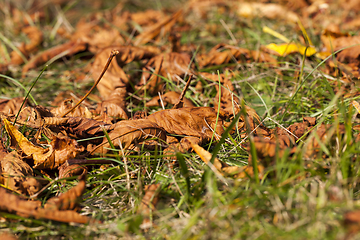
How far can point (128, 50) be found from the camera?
2.24 metres

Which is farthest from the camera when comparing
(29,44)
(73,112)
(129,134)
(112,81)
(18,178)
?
(29,44)

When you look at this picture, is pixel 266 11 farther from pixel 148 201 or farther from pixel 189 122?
pixel 148 201

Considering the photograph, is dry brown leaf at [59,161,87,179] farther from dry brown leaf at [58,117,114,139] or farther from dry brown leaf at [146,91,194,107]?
dry brown leaf at [146,91,194,107]

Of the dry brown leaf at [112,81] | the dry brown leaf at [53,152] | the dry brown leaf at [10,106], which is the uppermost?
the dry brown leaf at [112,81]

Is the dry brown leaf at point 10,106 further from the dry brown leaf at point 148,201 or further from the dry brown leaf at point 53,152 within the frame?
the dry brown leaf at point 148,201

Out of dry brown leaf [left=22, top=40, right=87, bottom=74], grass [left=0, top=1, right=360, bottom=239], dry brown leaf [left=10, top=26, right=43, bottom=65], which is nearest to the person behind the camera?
grass [left=0, top=1, right=360, bottom=239]

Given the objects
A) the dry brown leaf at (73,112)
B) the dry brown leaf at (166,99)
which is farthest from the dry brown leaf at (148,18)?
the dry brown leaf at (73,112)

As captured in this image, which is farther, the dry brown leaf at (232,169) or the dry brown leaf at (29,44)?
the dry brown leaf at (29,44)

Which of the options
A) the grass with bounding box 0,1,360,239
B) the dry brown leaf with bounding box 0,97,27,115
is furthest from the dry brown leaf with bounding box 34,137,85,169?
the dry brown leaf with bounding box 0,97,27,115

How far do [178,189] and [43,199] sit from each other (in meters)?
0.65

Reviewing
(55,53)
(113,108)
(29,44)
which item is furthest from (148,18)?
(113,108)

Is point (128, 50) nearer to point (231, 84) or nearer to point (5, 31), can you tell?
point (231, 84)

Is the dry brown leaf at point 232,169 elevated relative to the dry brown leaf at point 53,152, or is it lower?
elevated

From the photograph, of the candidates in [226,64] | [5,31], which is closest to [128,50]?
[226,64]
